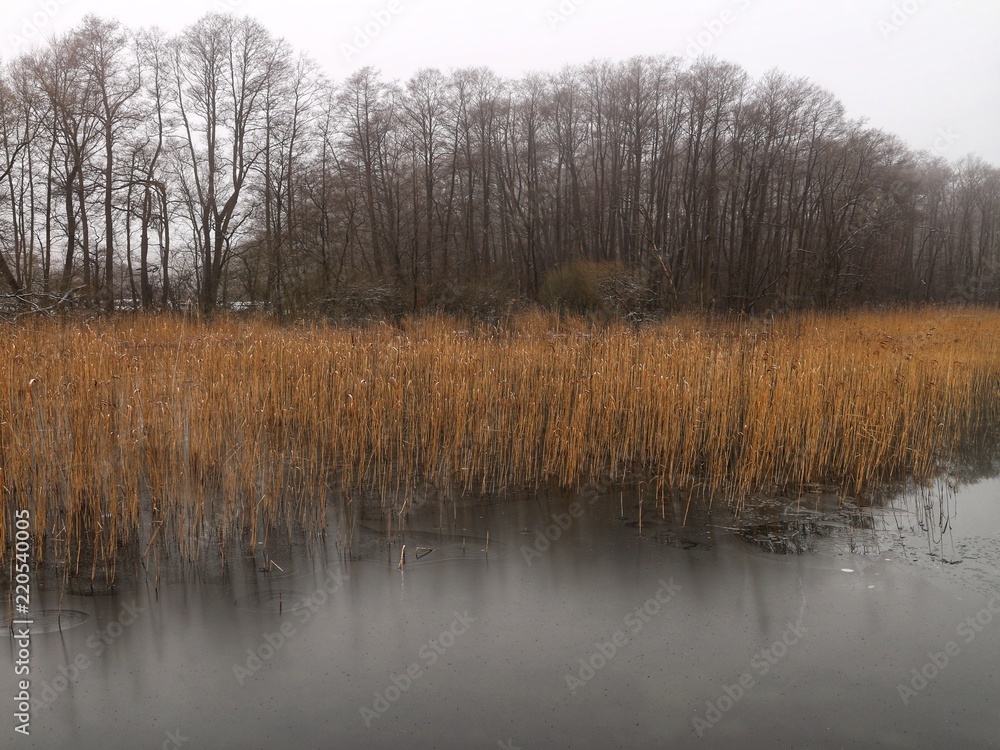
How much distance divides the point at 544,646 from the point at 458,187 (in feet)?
69.4

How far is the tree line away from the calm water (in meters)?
11.9

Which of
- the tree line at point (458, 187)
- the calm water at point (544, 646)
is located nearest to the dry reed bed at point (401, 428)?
the calm water at point (544, 646)

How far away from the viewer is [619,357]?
648cm

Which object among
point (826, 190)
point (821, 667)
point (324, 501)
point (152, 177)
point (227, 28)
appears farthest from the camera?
point (826, 190)

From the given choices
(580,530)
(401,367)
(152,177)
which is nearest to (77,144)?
(152,177)

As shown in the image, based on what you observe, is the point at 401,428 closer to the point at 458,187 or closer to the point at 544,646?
the point at 544,646

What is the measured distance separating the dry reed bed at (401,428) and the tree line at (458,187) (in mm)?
9410

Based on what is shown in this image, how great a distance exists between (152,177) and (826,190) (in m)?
20.5

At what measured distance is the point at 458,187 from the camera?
22719mm

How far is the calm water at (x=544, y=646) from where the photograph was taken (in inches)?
91.5

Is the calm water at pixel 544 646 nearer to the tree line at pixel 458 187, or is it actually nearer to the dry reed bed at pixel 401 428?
the dry reed bed at pixel 401 428

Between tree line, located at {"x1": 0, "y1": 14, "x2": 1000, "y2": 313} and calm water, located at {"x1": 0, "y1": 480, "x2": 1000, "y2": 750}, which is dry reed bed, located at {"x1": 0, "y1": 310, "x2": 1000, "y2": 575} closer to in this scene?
calm water, located at {"x1": 0, "y1": 480, "x2": 1000, "y2": 750}

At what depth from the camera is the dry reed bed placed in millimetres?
3736

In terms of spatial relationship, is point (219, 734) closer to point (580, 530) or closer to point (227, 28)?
point (580, 530)
